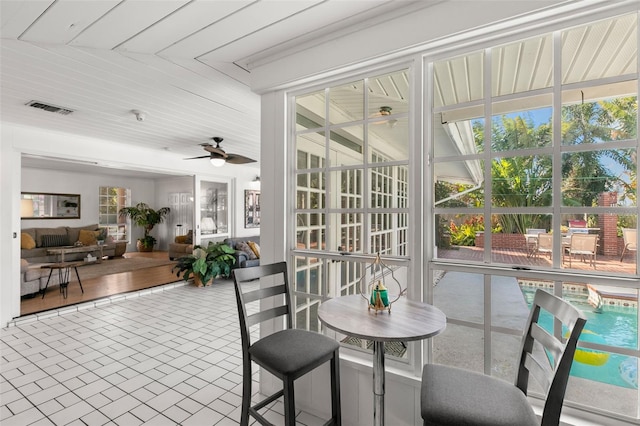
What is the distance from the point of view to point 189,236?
8.62 m

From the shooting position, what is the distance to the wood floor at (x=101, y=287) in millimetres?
4381

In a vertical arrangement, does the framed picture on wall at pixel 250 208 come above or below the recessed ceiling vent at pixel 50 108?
below

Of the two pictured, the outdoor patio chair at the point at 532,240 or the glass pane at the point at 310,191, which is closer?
the outdoor patio chair at the point at 532,240

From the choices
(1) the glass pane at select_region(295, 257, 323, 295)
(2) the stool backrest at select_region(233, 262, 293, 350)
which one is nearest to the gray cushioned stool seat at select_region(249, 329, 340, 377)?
(2) the stool backrest at select_region(233, 262, 293, 350)

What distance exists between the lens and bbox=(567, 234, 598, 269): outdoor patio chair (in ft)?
4.63

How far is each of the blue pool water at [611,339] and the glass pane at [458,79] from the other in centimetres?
115

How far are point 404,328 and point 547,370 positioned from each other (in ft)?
1.75

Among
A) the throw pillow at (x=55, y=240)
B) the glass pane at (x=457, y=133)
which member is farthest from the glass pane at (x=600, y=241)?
the throw pillow at (x=55, y=240)

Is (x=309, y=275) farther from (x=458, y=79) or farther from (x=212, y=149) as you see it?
(x=212, y=149)

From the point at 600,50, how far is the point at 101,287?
687 cm

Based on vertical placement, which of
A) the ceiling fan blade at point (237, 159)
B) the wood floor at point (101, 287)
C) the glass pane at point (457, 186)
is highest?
the ceiling fan blade at point (237, 159)

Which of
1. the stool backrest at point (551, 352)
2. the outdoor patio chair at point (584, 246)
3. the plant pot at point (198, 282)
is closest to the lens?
the stool backrest at point (551, 352)

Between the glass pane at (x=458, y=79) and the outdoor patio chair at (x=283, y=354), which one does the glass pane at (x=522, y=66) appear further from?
the outdoor patio chair at (x=283, y=354)

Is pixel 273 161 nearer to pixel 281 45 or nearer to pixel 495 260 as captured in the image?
pixel 281 45
